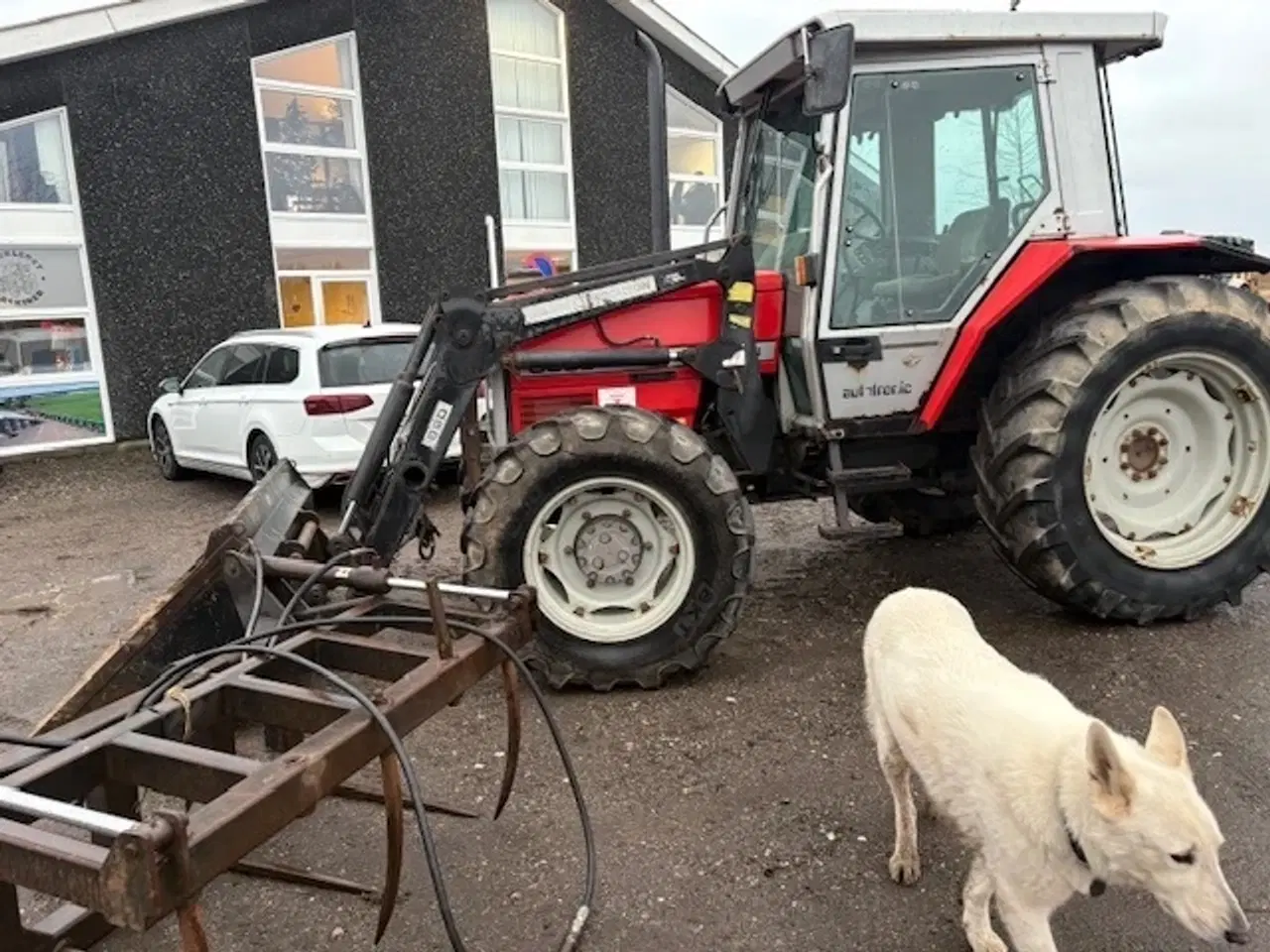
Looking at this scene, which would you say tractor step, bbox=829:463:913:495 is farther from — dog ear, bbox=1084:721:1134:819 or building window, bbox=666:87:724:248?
building window, bbox=666:87:724:248

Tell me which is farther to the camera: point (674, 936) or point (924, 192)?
point (924, 192)

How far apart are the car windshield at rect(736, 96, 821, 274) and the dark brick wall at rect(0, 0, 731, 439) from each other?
378 inches

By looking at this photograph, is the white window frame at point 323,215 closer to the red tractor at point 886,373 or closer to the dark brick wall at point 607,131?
the dark brick wall at point 607,131

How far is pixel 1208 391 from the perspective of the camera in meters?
4.77

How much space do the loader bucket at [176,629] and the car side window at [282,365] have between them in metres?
5.13

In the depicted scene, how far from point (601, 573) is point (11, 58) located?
11.2 m

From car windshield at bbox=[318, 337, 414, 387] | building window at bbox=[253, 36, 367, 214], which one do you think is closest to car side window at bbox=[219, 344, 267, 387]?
car windshield at bbox=[318, 337, 414, 387]

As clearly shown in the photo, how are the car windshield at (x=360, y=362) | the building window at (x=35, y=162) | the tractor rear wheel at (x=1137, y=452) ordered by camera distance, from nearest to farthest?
1. the tractor rear wheel at (x=1137, y=452)
2. the car windshield at (x=360, y=362)
3. the building window at (x=35, y=162)

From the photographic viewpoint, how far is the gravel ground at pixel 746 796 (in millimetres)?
2689

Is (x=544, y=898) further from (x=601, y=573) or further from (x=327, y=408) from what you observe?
(x=327, y=408)

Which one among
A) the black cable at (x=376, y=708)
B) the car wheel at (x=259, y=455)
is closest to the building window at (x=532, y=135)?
the car wheel at (x=259, y=455)

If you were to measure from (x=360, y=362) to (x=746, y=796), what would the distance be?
20.2 feet


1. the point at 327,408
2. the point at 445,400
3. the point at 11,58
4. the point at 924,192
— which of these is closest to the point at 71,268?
the point at 11,58

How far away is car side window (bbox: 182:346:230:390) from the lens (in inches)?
392
